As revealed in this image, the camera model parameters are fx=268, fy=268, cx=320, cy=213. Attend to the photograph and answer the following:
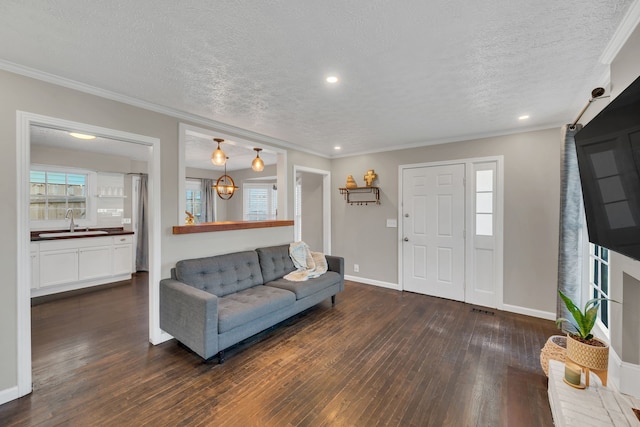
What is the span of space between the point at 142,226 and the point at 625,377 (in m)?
7.03

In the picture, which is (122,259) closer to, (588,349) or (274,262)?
(274,262)

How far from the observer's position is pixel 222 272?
121 inches

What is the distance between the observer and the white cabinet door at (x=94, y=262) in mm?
4496

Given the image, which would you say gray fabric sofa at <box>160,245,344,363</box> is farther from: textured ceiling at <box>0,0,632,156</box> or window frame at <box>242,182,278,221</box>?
window frame at <box>242,182,278,221</box>

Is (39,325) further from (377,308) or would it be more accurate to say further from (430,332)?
(430,332)

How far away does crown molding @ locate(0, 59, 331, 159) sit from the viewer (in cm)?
201

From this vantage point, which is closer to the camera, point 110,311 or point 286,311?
point 286,311

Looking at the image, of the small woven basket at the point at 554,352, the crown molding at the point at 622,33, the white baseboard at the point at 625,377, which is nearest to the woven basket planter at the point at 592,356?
the white baseboard at the point at 625,377

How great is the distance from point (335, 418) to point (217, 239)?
90.8 inches

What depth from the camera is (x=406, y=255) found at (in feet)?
14.7

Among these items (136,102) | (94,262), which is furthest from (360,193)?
(94,262)

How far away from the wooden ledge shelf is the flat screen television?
3.31 meters

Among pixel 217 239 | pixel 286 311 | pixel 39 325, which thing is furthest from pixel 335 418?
pixel 39 325

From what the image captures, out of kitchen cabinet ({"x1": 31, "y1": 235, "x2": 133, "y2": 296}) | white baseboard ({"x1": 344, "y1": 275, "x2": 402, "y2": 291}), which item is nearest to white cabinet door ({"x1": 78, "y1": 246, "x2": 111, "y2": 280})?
kitchen cabinet ({"x1": 31, "y1": 235, "x2": 133, "y2": 296})
